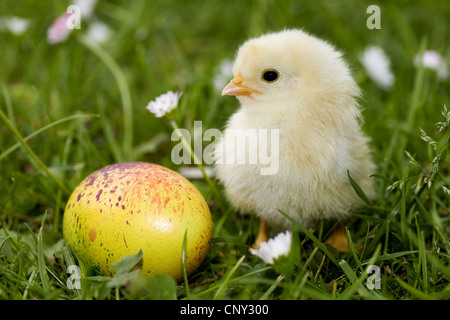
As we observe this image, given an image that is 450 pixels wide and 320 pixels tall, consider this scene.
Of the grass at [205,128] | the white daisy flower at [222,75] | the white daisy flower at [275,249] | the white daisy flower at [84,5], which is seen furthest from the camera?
the white daisy flower at [84,5]

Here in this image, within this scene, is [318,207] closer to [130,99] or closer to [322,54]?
[322,54]

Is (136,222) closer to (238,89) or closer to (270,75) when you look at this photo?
(238,89)

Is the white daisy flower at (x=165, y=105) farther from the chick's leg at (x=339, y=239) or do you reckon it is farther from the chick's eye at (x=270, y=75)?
the chick's leg at (x=339, y=239)

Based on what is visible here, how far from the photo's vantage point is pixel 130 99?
2.99m

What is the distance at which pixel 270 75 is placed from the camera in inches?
72.6

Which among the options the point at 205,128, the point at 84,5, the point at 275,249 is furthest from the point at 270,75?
the point at 84,5

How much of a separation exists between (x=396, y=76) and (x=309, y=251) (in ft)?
6.29

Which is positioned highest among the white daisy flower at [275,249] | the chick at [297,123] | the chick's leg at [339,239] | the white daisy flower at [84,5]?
the white daisy flower at [84,5]

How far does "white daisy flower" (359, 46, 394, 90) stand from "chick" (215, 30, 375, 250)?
4.26ft

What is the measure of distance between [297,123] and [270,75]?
9.0 inches

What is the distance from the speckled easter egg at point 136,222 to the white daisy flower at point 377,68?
190 centimetres

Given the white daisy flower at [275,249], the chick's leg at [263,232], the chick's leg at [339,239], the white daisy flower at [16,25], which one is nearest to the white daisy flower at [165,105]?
the chick's leg at [263,232]

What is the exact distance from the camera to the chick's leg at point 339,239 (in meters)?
2.10

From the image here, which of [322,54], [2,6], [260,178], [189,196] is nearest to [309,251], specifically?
[260,178]
